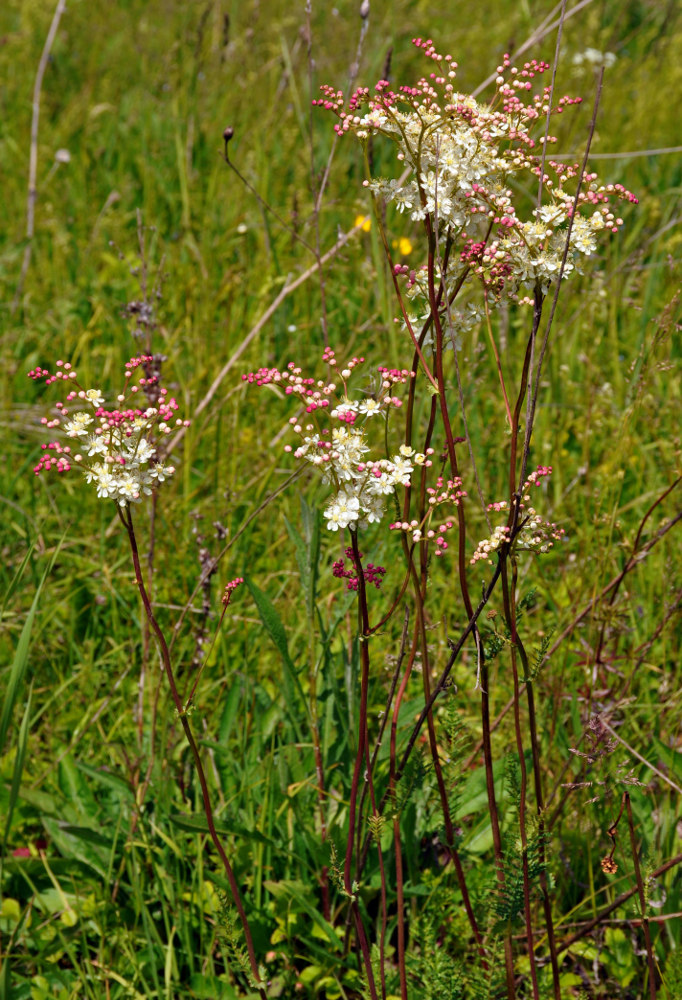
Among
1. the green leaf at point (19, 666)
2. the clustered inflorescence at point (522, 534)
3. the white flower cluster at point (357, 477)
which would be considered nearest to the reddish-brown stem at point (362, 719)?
the white flower cluster at point (357, 477)

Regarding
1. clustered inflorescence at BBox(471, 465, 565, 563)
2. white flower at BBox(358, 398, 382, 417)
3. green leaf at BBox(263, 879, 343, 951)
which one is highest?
white flower at BBox(358, 398, 382, 417)

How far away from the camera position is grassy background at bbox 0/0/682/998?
165 cm

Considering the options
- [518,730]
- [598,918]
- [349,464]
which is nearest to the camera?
[349,464]

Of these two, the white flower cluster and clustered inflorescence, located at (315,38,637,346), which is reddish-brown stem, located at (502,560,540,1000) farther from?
clustered inflorescence, located at (315,38,637,346)

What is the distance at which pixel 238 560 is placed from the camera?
2303 millimetres

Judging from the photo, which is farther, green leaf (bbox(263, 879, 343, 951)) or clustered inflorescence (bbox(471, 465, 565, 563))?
green leaf (bbox(263, 879, 343, 951))

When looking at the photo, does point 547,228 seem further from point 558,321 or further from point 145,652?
point 558,321

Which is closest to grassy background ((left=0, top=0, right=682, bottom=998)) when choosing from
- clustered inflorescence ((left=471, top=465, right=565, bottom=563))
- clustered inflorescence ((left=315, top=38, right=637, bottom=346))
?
clustered inflorescence ((left=471, top=465, right=565, bottom=563))

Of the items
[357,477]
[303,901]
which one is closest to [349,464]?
[357,477]

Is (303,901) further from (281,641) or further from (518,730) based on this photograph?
(518,730)

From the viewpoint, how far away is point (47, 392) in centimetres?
278

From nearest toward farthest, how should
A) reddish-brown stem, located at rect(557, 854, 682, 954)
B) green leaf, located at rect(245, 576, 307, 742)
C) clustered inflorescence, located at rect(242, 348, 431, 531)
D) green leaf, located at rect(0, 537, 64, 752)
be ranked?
clustered inflorescence, located at rect(242, 348, 431, 531) → green leaf, located at rect(0, 537, 64, 752) → reddish-brown stem, located at rect(557, 854, 682, 954) → green leaf, located at rect(245, 576, 307, 742)

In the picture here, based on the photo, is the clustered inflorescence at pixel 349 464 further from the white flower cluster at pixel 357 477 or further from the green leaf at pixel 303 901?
the green leaf at pixel 303 901

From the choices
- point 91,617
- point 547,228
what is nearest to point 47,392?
point 91,617
